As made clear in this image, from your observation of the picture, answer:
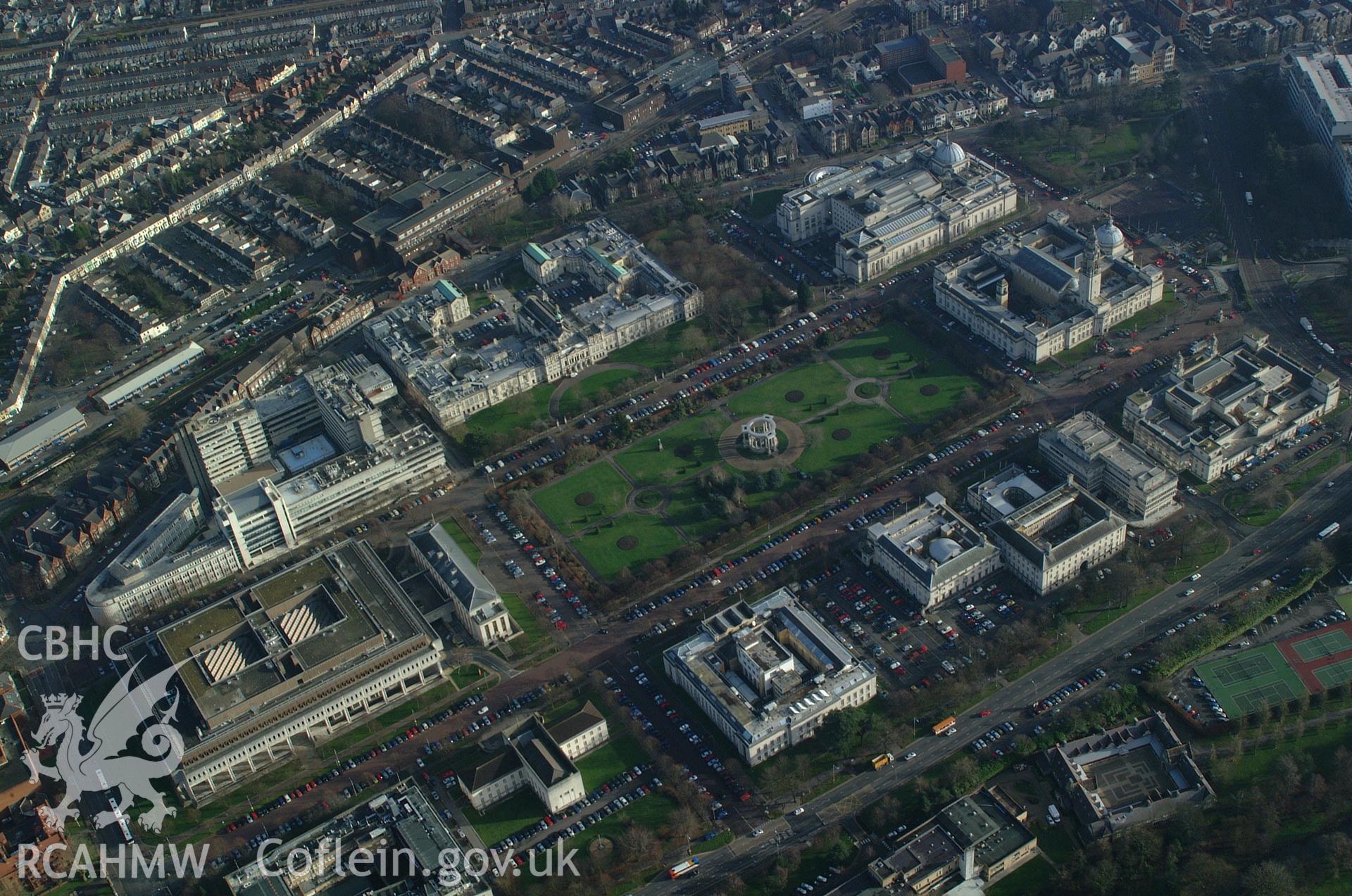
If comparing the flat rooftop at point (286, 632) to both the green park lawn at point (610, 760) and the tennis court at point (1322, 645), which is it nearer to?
the green park lawn at point (610, 760)

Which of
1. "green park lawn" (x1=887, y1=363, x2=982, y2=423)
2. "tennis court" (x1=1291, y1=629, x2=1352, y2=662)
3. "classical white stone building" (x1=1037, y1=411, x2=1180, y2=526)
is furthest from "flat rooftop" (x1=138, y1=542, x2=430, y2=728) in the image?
"tennis court" (x1=1291, y1=629, x2=1352, y2=662)

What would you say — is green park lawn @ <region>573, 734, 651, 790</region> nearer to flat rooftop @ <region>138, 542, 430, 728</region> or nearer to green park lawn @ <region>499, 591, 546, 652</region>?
green park lawn @ <region>499, 591, 546, 652</region>

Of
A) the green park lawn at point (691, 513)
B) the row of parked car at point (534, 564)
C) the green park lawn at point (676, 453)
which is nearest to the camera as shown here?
the row of parked car at point (534, 564)

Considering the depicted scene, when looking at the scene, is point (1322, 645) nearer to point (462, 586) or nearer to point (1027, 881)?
point (1027, 881)

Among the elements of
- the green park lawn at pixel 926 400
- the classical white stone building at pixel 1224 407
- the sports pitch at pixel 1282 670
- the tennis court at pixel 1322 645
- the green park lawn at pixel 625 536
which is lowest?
the sports pitch at pixel 1282 670

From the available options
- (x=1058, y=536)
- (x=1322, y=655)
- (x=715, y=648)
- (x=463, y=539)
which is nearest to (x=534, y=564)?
(x=463, y=539)

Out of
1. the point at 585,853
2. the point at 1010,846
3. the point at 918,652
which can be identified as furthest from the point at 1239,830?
the point at 585,853

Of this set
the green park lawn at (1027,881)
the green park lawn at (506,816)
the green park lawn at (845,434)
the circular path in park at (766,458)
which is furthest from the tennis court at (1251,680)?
the green park lawn at (506,816)
